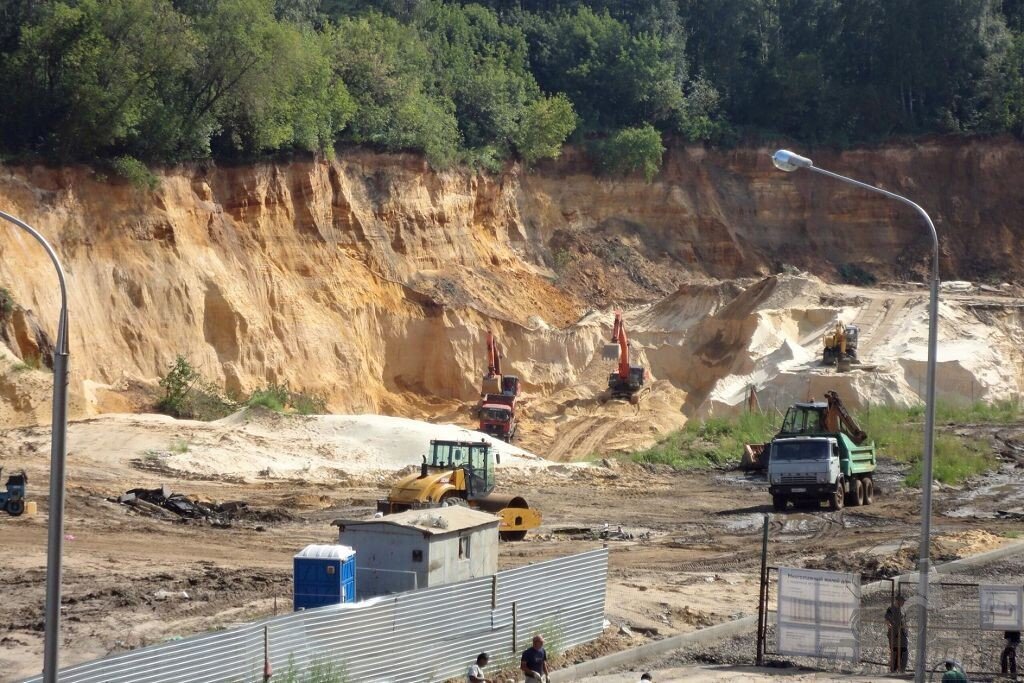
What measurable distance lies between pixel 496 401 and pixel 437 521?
29.2 meters

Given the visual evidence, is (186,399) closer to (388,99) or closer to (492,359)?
(492,359)

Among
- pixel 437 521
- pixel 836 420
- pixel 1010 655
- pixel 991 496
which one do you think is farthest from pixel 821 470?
pixel 437 521

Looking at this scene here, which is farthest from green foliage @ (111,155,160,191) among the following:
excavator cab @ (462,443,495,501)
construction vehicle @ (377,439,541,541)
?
excavator cab @ (462,443,495,501)

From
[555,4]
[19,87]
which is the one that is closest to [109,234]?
[19,87]

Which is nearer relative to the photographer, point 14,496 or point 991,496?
point 14,496

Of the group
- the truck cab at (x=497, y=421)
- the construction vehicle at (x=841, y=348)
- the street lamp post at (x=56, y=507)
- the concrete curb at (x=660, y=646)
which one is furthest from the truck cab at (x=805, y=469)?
the street lamp post at (x=56, y=507)

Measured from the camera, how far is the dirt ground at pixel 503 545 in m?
20.9

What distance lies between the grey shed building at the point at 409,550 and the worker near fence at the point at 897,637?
230 inches

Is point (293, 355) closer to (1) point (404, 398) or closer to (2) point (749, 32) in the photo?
(1) point (404, 398)

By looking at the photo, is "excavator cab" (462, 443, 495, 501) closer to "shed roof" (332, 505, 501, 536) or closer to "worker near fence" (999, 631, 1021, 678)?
"shed roof" (332, 505, 501, 536)

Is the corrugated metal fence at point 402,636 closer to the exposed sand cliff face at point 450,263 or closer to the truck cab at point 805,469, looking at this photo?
the truck cab at point 805,469

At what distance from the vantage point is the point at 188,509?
102 ft

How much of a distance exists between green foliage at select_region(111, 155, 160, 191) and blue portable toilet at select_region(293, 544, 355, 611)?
3358 cm

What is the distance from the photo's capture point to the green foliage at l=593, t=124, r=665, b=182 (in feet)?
244
